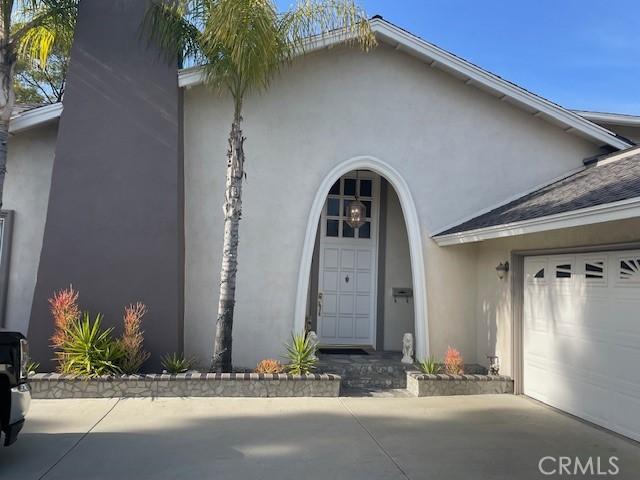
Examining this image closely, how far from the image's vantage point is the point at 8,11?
299 inches

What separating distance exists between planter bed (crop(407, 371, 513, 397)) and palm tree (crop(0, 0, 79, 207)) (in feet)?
22.5

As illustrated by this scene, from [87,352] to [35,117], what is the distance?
3924 mm

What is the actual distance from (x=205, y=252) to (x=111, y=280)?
1576 millimetres

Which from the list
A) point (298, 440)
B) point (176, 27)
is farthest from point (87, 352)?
point (176, 27)

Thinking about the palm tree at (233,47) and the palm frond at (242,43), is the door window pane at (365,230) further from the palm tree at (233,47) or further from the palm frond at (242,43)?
the palm frond at (242,43)

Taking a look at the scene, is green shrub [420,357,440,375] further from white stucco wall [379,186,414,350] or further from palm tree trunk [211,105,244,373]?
palm tree trunk [211,105,244,373]

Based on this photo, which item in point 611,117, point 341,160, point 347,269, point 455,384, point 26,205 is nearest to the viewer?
point 455,384

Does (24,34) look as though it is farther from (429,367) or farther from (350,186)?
(429,367)

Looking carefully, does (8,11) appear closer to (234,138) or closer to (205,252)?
(234,138)

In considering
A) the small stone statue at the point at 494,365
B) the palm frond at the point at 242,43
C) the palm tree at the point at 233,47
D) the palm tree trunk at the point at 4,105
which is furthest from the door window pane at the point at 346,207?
the palm tree trunk at the point at 4,105

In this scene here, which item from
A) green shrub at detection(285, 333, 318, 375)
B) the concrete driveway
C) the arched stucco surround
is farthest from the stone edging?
green shrub at detection(285, 333, 318, 375)

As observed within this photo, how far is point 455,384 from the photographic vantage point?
8070mm

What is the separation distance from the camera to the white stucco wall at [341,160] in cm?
879

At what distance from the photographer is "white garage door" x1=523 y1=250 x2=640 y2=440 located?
616cm
